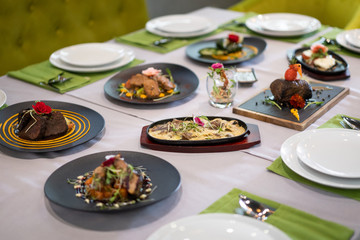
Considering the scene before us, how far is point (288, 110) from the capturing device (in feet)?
5.90

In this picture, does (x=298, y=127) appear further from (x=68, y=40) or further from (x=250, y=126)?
(x=68, y=40)

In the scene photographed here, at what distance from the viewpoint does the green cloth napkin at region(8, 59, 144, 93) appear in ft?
6.90

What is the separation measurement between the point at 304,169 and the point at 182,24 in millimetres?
1674

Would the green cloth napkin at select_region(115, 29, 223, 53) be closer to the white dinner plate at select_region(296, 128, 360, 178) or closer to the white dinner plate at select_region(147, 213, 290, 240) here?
the white dinner plate at select_region(296, 128, 360, 178)

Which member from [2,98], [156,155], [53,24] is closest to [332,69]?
[156,155]

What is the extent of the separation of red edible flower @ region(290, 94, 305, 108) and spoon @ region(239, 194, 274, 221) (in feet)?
2.15

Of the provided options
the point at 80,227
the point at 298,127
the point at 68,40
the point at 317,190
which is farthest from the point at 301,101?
the point at 68,40

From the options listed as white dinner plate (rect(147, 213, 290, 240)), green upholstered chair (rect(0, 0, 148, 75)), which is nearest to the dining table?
white dinner plate (rect(147, 213, 290, 240))

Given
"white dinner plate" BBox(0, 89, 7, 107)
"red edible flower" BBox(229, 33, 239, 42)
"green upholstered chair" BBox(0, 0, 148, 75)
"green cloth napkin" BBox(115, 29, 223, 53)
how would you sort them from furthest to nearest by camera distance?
"green upholstered chair" BBox(0, 0, 148, 75)
"green cloth napkin" BBox(115, 29, 223, 53)
"red edible flower" BBox(229, 33, 239, 42)
"white dinner plate" BBox(0, 89, 7, 107)

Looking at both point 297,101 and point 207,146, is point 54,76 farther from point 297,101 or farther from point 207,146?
point 297,101

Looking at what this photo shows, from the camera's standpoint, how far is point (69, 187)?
4.27 feet

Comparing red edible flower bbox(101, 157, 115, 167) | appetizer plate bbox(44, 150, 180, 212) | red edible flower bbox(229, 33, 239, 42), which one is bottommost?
appetizer plate bbox(44, 150, 180, 212)

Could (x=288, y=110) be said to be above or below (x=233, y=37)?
below

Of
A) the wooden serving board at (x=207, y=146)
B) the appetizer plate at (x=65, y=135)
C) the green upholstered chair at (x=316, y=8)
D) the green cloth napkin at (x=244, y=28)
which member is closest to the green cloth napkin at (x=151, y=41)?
the green cloth napkin at (x=244, y=28)
